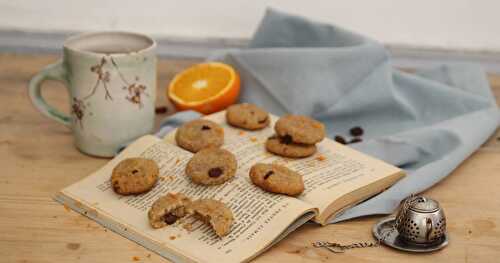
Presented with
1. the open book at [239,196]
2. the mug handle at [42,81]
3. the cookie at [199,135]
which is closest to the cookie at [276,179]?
the open book at [239,196]

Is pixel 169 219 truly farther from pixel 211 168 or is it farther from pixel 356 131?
pixel 356 131

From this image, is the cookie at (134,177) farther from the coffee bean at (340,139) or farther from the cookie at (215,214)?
the coffee bean at (340,139)

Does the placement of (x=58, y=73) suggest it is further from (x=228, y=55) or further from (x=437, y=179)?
(x=437, y=179)

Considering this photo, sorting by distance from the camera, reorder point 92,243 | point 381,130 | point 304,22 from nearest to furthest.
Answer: point 92,243 → point 381,130 → point 304,22

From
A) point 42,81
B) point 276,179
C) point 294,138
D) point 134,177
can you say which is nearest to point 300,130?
point 294,138

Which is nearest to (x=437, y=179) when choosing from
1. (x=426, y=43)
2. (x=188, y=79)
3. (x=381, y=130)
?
(x=381, y=130)

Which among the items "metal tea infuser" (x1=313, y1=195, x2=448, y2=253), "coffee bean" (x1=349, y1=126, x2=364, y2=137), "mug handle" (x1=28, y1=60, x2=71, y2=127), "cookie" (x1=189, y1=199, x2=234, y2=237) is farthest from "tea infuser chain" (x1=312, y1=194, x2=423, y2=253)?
"mug handle" (x1=28, y1=60, x2=71, y2=127)
